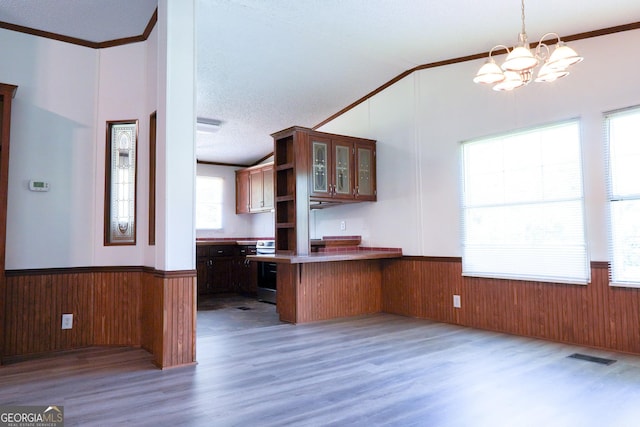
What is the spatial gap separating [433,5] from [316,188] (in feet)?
7.91

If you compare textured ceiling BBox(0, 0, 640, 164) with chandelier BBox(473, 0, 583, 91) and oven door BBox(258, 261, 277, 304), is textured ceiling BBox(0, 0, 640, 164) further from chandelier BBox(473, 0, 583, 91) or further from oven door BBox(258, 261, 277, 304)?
oven door BBox(258, 261, 277, 304)

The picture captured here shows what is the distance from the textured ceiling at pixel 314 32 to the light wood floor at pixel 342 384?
9.22 ft

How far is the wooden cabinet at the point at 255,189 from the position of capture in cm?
721

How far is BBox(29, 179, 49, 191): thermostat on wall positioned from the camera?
3.66 metres

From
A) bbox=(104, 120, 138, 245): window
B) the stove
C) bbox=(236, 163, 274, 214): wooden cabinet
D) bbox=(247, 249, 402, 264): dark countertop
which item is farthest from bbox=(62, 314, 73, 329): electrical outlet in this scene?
bbox=(236, 163, 274, 214): wooden cabinet

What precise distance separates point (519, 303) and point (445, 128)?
207cm

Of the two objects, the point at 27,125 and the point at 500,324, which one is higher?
the point at 27,125

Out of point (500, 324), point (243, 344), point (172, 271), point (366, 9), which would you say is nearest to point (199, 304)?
point (243, 344)

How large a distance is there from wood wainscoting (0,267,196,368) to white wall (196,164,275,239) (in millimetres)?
3880

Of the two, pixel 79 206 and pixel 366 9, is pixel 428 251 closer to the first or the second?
pixel 366 9

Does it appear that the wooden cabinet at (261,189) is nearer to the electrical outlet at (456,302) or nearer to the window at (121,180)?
the window at (121,180)

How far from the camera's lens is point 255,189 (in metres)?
7.57

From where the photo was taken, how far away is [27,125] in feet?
12.1

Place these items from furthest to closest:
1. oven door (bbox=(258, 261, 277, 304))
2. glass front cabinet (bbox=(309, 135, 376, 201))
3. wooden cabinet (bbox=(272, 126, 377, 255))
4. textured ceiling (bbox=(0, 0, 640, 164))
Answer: oven door (bbox=(258, 261, 277, 304)) < glass front cabinet (bbox=(309, 135, 376, 201)) < wooden cabinet (bbox=(272, 126, 377, 255)) < textured ceiling (bbox=(0, 0, 640, 164))
